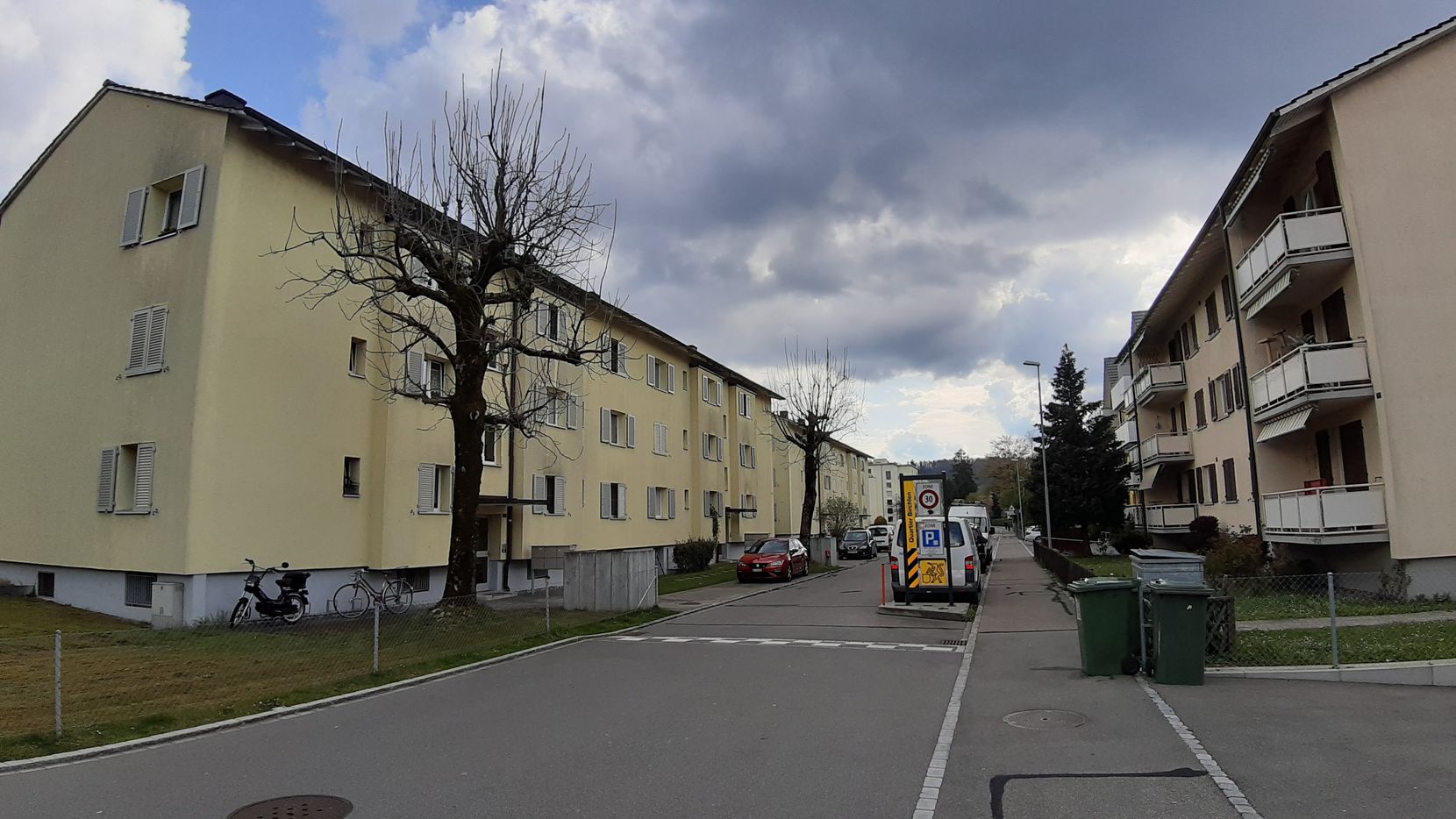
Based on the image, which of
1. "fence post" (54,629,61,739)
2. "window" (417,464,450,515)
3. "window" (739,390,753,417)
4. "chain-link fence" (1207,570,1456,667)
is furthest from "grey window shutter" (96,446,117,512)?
"window" (739,390,753,417)

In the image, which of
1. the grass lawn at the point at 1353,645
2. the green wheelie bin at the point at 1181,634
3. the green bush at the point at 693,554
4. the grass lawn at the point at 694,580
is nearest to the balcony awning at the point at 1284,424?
the grass lawn at the point at 1353,645

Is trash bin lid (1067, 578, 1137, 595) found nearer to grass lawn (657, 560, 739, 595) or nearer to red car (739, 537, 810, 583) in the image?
grass lawn (657, 560, 739, 595)

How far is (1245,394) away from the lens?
77.2 feet

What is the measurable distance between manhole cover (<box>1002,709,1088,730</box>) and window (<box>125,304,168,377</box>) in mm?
17764

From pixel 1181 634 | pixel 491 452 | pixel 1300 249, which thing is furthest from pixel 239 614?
pixel 1300 249

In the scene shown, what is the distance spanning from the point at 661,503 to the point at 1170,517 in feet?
66.5

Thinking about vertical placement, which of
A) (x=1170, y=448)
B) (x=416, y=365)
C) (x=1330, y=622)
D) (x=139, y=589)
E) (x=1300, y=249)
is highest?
(x=1300, y=249)

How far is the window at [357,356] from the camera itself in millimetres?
20922

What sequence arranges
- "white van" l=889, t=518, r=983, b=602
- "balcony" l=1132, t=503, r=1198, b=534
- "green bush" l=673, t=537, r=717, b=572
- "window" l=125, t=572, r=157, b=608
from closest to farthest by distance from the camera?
"window" l=125, t=572, r=157, b=608 → "white van" l=889, t=518, r=983, b=602 → "balcony" l=1132, t=503, r=1198, b=534 → "green bush" l=673, t=537, r=717, b=572

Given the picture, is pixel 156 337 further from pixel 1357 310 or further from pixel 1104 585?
pixel 1357 310

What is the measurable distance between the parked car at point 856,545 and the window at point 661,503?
17364 mm

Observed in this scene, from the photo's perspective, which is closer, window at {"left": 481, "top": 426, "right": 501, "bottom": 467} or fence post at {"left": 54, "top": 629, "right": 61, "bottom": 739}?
fence post at {"left": 54, "top": 629, "right": 61, "bottom": 739}

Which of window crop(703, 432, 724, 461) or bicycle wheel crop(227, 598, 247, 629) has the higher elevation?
window crop(703, 432, 724, 461)

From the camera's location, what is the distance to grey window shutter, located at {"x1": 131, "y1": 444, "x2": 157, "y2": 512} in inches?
688
